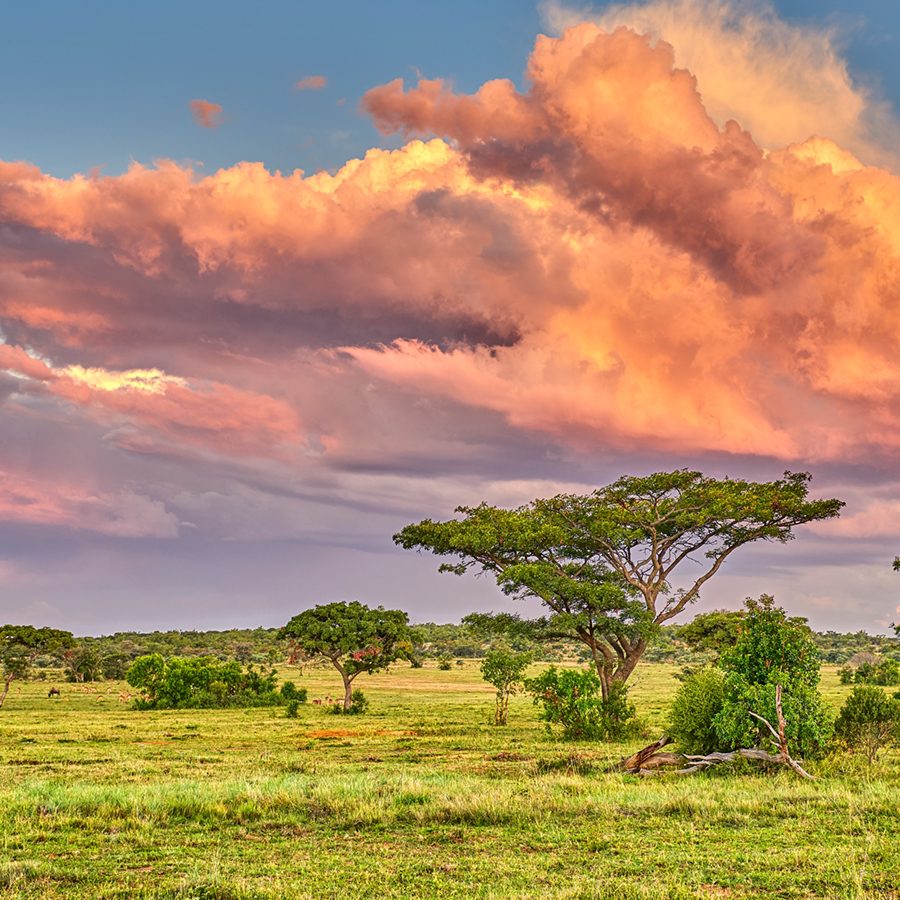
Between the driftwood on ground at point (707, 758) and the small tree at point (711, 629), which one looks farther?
the small tree at point (711, 629)

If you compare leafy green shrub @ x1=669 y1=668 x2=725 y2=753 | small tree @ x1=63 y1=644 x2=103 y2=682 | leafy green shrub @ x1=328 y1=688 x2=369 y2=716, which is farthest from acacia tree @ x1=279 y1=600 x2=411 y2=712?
small tree @ x1=63 y1=644 x2=103 y2=682

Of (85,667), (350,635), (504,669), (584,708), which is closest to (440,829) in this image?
(584,708)

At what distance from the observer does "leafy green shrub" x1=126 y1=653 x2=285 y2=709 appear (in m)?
66.4

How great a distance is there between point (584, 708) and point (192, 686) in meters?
40.7

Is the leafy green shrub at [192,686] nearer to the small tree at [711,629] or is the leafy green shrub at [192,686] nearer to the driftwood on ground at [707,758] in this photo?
the small tree at [711,629]

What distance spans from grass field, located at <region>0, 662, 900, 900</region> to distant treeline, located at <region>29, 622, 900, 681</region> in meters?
73.4

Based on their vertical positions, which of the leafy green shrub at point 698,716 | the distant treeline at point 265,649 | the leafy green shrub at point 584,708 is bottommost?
the distant treeline at point 265,649

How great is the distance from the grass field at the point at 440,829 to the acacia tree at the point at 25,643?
3644 cm

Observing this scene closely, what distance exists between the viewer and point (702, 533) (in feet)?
161

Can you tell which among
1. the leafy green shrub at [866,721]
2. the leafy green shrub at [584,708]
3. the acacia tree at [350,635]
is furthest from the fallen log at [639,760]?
the acacia tree at [350,635]

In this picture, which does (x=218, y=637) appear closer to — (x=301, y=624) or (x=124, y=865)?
(x=301, y=624)

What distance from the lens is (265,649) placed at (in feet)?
477

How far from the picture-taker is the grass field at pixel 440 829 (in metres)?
12.3

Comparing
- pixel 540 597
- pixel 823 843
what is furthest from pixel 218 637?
pixel 823 843
